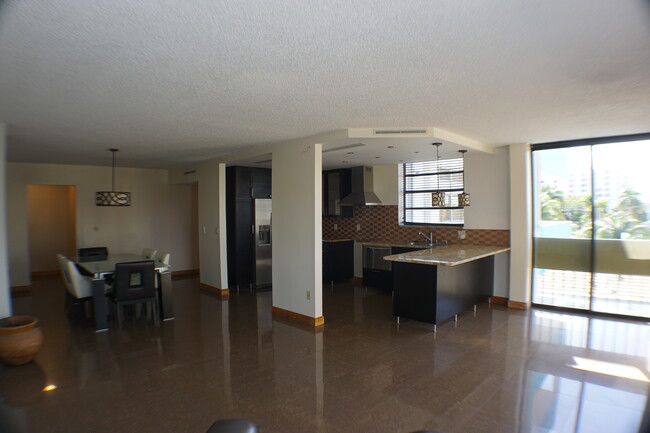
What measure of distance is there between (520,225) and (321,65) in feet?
15.2

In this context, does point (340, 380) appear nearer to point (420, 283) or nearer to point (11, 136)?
point (420, 283)

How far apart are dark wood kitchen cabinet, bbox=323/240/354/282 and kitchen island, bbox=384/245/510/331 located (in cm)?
274

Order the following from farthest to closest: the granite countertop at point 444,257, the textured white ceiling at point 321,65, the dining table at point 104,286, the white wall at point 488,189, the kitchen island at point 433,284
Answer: the white wall at point 488,189 → the dining table at point 104,286 → the kitchen island at point 433,284 → the granite countertop at point 444,257 → the textured white ceiling at point 321,65

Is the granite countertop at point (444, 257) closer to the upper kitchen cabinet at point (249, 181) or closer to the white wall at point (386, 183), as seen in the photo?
the white wall at point (386, 183)

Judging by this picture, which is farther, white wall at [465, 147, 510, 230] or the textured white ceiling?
white wall at [465, 147, 510, 230]

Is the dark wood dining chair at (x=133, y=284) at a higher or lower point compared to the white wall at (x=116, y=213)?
lower

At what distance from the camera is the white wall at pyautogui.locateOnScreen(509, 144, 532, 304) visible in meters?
5.62

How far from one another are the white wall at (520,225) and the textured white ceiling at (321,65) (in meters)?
1.32

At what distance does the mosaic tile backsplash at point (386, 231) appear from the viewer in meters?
6.16

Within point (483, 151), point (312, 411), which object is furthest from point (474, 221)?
point (312, 411)

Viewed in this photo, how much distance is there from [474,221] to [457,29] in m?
4.84

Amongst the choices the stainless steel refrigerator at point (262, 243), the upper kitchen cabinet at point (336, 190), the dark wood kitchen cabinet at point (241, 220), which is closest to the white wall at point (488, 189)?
the upper kitchen cabinet at point (336, 190)

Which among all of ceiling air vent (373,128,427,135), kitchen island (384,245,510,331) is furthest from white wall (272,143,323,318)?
kitchen island (384,245,510,331)

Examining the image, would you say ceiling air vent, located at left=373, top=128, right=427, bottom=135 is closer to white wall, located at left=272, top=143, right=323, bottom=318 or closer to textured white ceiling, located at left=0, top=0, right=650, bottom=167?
textured white ceiling, located at left=0, top=0, right=650, bottom=167
